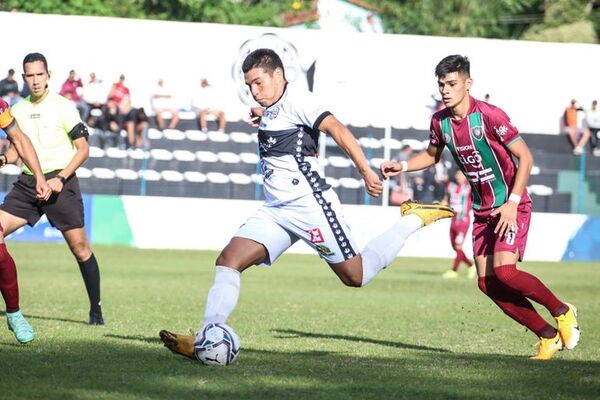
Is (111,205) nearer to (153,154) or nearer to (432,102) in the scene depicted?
(153,154)

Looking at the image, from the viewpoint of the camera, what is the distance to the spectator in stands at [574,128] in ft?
103

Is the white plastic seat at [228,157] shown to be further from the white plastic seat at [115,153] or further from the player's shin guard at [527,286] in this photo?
the player's shin guard at [527,286]

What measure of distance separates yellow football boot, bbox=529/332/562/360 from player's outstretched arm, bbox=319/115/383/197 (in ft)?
7.54

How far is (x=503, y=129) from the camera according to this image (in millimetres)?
9031

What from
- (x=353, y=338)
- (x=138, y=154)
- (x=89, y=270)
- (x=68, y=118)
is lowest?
(x=138, y=154)

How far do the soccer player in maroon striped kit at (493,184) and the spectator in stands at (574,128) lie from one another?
71.0 feet

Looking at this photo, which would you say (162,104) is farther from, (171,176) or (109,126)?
(171,176)

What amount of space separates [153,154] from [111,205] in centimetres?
218

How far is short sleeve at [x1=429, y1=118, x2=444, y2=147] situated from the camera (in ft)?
31.2

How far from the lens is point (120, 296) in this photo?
15.6 meters

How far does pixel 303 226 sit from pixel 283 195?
25 centimetres

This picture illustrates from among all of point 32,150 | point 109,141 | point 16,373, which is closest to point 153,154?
point 109,141

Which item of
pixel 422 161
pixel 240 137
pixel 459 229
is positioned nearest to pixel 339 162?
pixel 240 137

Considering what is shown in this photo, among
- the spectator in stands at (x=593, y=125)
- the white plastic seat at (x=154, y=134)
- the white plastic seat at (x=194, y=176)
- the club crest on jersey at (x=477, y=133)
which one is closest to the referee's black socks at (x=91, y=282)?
the club crest on jersey at (x=477, y=133)
